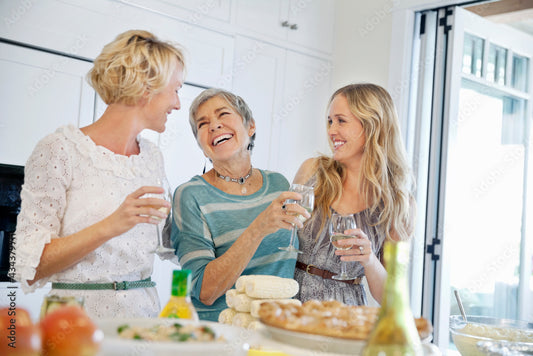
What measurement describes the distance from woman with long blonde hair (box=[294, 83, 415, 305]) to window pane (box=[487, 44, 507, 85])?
1892mm

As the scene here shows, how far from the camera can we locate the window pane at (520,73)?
3863 mm

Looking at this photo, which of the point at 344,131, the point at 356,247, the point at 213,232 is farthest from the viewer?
the point at 344,131

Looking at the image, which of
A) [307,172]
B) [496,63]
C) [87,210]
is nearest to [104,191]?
[87,210]

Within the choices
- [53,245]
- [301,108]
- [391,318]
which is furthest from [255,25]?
[391,318]

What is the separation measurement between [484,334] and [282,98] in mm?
2739

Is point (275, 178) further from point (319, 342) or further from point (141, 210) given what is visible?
point (319, 342)

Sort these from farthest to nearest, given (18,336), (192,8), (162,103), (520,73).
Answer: (520,73) < (192,8) < (162,103) < (18,336)

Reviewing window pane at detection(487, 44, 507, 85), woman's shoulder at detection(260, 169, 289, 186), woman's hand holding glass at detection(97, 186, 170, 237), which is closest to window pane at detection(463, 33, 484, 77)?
window pane at detection(487, 44, 507, 85)

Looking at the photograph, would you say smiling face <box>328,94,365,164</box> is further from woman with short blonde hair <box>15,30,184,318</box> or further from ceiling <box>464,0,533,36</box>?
ceiling <box>464,0,533,36</box>

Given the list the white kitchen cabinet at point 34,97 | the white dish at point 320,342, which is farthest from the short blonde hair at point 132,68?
the white kitchen cabinet at point 34,97

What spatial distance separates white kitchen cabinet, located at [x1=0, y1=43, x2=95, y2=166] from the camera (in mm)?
2510

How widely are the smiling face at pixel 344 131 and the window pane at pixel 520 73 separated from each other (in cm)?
238

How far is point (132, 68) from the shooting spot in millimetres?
1310

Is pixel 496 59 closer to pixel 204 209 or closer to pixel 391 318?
pixel 204 209
